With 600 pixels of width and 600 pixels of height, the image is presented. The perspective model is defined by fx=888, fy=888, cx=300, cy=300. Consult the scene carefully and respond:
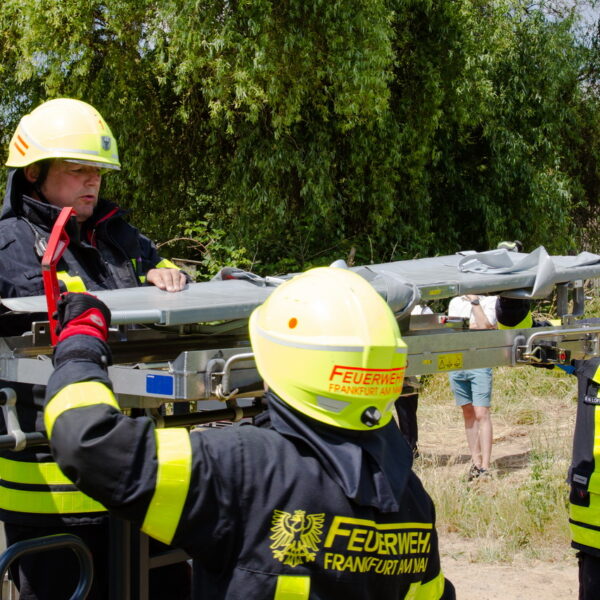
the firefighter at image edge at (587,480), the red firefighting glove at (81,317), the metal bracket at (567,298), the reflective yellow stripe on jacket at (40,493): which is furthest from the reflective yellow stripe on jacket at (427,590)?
the firefighter at image edge at (587,480)

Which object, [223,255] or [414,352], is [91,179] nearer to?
[414,352]

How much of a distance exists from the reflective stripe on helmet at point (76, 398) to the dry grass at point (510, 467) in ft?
13.1

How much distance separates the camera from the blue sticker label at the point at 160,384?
6.84 feet

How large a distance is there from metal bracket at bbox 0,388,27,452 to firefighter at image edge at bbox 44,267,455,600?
0.61 metres

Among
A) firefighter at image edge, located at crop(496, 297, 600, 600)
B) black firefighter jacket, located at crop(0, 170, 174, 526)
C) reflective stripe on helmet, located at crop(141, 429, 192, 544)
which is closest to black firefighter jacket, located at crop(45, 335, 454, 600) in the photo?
reflective stripe on helmet, located at crop(141, 429, 192, 544)

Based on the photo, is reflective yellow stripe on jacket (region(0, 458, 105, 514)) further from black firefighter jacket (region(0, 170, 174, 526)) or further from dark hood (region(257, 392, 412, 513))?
dark hood (region(257, 392, 412, 513))

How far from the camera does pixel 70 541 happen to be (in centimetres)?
241

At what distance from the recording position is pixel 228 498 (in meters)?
1.59

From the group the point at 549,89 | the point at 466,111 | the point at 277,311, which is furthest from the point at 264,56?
the point at 277,311

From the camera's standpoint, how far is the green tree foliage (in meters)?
10.4

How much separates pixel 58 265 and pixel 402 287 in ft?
3.57

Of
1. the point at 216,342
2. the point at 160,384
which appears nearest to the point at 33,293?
the point at 216,342

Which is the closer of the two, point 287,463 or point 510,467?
point 287,463

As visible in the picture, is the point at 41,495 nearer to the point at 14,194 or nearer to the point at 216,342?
the point at 216,342
